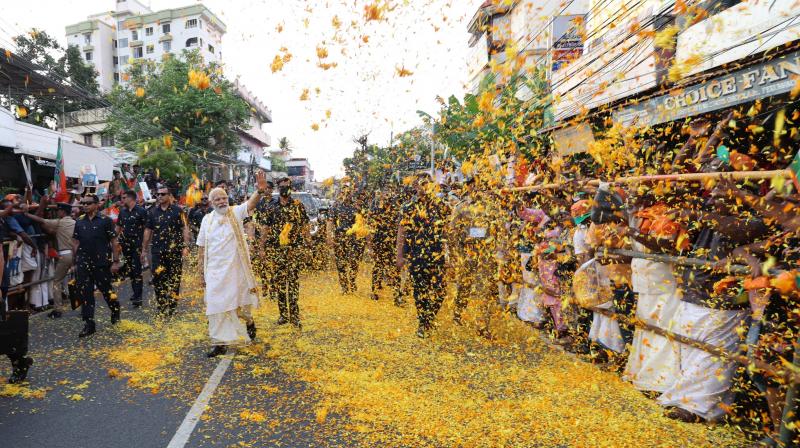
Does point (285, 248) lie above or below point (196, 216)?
below

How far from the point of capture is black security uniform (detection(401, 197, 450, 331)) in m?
7.08

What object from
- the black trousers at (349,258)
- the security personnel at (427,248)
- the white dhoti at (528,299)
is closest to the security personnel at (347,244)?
the black trousers at (349,258)

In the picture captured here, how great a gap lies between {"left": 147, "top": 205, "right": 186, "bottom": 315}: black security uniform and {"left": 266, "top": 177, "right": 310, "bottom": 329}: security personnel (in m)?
1.92

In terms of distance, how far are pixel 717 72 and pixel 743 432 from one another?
16.4 feet

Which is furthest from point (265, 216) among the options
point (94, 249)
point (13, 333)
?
point (13, 333)

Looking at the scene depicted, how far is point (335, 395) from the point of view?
15.7ft

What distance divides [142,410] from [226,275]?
225 centimetres

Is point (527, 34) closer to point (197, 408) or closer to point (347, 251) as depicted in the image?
point (197, 408)

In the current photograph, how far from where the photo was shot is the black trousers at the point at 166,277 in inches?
330

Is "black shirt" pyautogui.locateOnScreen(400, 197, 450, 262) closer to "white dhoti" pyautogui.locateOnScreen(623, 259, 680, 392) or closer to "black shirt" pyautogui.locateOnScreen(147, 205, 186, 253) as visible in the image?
"white dhoti" pyautogui.locateOnScreen(623, 259, 680, 392)

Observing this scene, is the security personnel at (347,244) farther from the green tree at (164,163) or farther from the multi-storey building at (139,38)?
the multi-storey building at (139,38)

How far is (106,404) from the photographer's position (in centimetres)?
467

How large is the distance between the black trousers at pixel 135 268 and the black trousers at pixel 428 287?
507 cm

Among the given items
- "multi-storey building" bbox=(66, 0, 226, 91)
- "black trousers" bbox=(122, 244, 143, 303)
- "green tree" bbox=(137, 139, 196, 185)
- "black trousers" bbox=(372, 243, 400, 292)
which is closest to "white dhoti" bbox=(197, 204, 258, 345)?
"black trousers" bbox=(122, 244, 143, 303)
